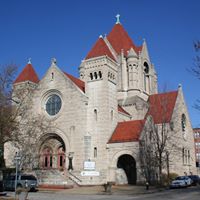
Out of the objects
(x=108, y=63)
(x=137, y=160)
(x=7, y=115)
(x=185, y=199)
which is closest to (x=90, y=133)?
(x=137, y=160)

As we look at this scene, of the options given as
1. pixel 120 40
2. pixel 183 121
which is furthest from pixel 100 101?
pixel 120 40

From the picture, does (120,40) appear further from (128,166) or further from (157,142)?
(157,142)

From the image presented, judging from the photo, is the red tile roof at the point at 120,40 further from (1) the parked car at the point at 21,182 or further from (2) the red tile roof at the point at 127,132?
(1) the parked car at the point at 21,182

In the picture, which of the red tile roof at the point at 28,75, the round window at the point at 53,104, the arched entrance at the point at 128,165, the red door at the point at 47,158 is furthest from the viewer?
the red tile roof at the point at 28,75

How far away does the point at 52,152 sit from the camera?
46875 millimetres

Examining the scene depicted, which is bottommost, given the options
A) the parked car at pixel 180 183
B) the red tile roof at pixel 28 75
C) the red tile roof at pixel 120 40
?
the parked car at pixel 180 183

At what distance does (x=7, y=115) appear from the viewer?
27984 millimetres

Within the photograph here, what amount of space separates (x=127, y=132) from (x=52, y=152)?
11.7 meters

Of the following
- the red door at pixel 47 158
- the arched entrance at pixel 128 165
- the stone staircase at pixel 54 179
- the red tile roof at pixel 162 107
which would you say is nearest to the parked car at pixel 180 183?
the arched entrance at pixel 128 165

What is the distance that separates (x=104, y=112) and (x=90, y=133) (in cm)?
346

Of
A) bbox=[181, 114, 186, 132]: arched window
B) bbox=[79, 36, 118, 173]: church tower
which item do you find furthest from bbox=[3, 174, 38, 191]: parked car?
bbox=[181, 114, 186, 132]: arched window

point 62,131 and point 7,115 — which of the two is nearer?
point 7,115

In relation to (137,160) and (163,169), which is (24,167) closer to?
(137,160)

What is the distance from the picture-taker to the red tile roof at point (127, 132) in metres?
42.0
